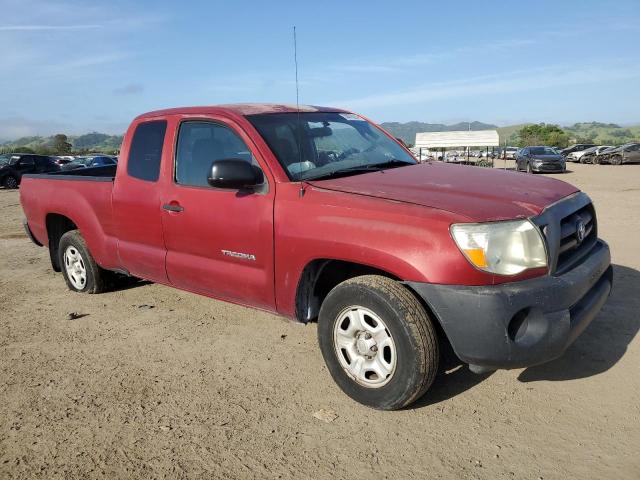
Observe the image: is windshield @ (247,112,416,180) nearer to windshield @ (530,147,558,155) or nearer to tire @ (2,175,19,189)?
tire @ (2,175,19,189)

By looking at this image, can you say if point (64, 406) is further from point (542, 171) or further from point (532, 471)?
point (542, 171)

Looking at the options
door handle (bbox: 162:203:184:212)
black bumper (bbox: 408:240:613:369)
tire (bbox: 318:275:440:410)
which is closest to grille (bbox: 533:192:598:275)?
black bumper (bbox: 408:240:613:369)

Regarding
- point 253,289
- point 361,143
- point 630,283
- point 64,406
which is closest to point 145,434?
point 64,406

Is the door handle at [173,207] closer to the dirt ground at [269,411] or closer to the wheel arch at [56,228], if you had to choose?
the dirt ground at [269,411]

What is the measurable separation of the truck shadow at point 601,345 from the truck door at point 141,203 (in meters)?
2.96

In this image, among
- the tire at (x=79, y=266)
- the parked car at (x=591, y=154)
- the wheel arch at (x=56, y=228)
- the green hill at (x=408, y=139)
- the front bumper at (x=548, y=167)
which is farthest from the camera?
the parked car at (x=591, y=154)

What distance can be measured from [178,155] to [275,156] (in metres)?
1.03

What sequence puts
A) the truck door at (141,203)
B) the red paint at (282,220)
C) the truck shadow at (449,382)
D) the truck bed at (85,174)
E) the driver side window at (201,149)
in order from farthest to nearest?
Result: the truck bed at (85,174) < the truck door at (141,203) < the driver side window at (201,149) < the truck shadow at (449,382) < the red paint at (282,220)

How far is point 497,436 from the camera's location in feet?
9.45

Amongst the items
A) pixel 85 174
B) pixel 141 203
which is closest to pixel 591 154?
pixel 85 174

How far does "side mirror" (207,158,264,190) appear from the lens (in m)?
3.43

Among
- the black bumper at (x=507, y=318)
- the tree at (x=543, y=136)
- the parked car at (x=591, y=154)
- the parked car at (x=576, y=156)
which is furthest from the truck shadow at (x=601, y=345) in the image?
the tree at (x=543, y=136)

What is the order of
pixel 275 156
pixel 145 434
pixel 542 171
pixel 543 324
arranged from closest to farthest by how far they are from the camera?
pixel 543 324, pixel 145 434, pixel 275 156, pixel 542 171

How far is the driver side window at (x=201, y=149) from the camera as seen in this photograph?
392 centimetres
